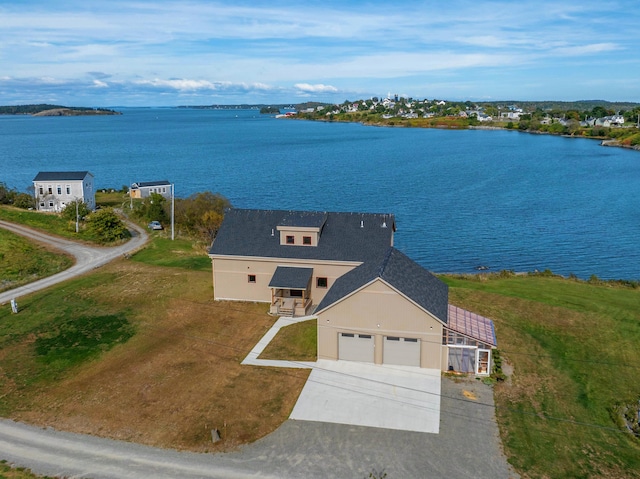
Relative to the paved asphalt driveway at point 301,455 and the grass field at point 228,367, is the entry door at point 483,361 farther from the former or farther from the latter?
the paved asphalt driveway at point 301,455

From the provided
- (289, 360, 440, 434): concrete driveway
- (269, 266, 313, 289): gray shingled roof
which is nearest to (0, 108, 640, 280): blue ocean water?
(269, 266, 313, 289): gray shingled roof

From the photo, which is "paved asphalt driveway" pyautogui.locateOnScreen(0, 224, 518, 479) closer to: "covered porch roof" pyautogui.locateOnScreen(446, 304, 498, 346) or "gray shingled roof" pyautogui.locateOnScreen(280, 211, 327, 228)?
"covered porch roof" pyautogui.locateOnScreen(446, 304, 498, 346)

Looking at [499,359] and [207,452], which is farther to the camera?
[499,359]

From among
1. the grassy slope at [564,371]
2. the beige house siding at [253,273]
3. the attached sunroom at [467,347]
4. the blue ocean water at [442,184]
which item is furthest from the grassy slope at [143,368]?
the blue ocean water at [442,184]

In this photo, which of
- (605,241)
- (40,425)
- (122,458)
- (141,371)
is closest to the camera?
(122,458)

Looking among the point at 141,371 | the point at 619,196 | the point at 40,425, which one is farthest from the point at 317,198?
the point at 40,425

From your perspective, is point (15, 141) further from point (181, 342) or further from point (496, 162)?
point (181, 342)

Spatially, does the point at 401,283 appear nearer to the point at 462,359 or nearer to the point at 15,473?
the point at 462,359
